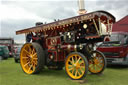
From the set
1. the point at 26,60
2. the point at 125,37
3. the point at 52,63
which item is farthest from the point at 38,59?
the point at 125,37

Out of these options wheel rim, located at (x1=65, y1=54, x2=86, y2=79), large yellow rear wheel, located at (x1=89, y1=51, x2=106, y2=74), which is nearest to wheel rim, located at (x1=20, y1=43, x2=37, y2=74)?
wheel rim, located at (x1=65, y1=54, x2=86, y2=79)

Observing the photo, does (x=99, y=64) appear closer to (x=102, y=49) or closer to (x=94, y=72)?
(x=94, y=72)

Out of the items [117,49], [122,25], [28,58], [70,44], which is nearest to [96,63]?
[70,44]

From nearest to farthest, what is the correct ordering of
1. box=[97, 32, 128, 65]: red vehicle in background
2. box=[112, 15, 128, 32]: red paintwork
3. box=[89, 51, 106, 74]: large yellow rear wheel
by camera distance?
box=[89, 51, 106, 74]: large yellow rear wheel, box=[97, 32, 128, 65]: red vehicle in background, box=[112, 15, 128, 32]: red paintwork

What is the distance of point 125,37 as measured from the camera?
8.18 meters

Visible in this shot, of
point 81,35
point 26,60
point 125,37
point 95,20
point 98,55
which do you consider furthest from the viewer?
point 125,37

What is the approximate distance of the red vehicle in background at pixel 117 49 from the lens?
25.5ft

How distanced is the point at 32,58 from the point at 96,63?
273cm

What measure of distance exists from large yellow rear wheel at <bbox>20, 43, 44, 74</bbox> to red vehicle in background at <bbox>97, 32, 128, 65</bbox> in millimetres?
3768

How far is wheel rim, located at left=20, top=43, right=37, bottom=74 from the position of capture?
6.55 metres

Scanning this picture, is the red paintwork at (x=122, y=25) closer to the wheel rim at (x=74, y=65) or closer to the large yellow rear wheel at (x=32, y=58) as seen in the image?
the large yellow rear wheel at (x=32, y=58)

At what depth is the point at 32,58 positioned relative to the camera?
21.5 feet

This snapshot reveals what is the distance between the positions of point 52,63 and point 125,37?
4311 millimetres

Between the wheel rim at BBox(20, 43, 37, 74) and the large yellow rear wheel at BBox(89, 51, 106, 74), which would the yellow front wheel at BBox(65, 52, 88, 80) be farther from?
the wheel rim at BBox(20, 43, 37, 74)
